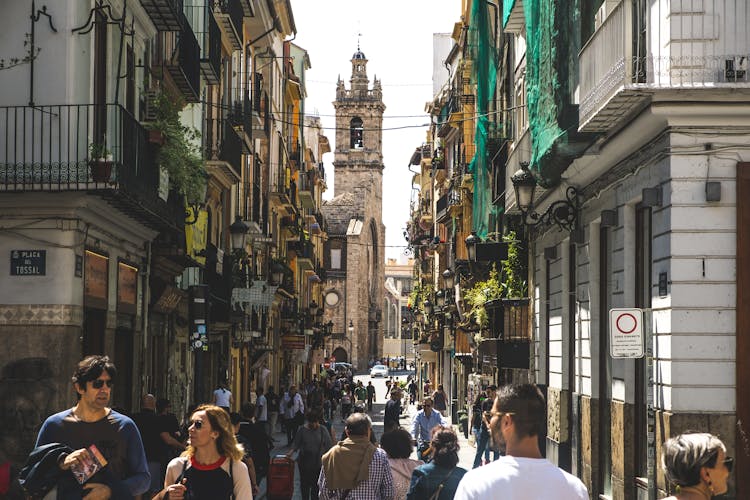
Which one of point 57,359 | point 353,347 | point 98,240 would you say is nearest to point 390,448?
point 57,359

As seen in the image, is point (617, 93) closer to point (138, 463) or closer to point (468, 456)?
point (138, 463)

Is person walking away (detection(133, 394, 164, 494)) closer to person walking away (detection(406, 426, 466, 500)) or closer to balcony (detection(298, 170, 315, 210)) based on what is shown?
person walking away (detection(406, 426, 466, 500))

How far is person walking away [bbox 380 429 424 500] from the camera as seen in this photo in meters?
10.3

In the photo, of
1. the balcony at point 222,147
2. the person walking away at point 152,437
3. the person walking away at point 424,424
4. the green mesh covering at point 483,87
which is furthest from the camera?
the green mesh covering at point 483,87

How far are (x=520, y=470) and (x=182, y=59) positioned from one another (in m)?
16.9

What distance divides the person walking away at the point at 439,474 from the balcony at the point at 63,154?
7529 millimetres

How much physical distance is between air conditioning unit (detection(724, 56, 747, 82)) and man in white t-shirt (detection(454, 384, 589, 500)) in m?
7.04

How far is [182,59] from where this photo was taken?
21.5m

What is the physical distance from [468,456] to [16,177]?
15739mm

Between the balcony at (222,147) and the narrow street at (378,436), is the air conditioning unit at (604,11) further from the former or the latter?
the balcony at (222,147)

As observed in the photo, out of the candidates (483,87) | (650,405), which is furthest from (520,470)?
(483,87)

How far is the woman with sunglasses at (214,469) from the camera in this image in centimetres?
741

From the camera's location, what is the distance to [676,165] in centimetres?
1253

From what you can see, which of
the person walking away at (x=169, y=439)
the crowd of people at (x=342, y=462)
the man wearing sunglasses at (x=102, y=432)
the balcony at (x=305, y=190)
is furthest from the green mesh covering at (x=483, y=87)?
the balcony at (x=305, y=190)
